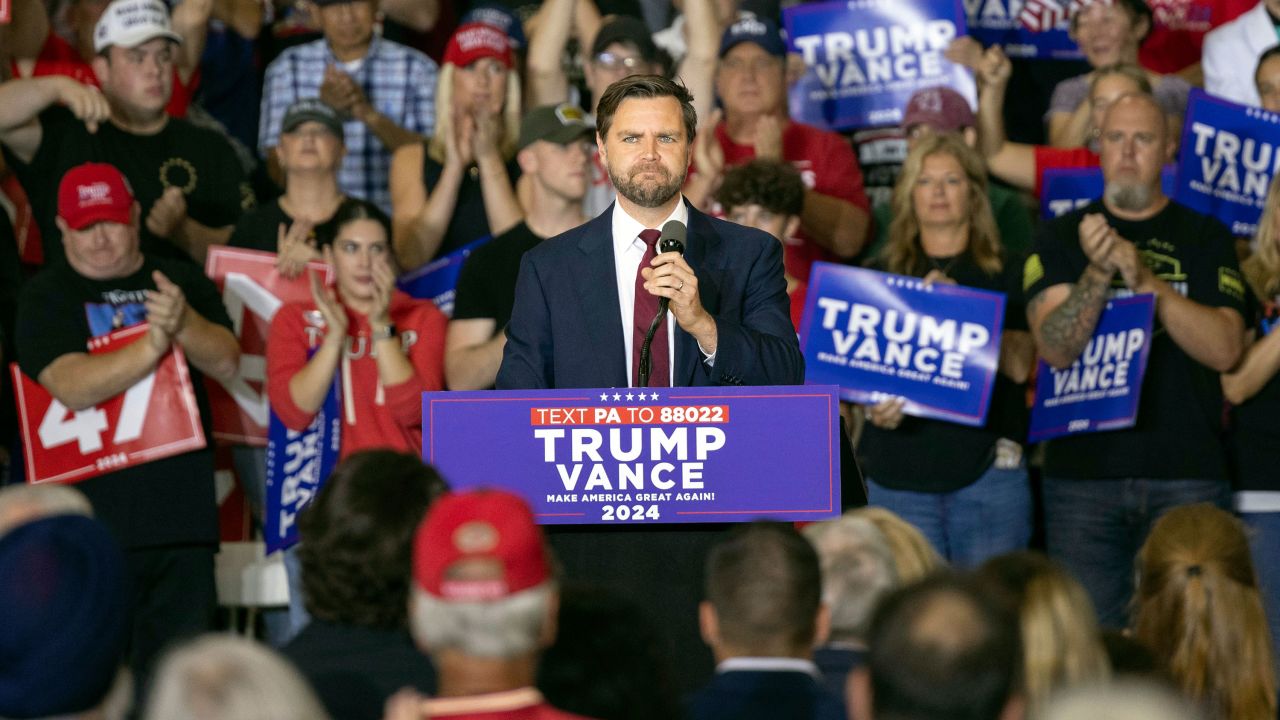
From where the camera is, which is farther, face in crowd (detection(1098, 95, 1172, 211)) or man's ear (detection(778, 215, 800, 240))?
man's ear (detection(778, 215, 800, 240))

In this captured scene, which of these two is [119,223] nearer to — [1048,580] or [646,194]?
[646,194]

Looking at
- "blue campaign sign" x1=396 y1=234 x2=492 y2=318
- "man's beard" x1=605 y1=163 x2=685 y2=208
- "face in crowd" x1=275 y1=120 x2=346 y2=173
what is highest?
"face in crowd" x1=275 y1=120 x2=346 y2=173

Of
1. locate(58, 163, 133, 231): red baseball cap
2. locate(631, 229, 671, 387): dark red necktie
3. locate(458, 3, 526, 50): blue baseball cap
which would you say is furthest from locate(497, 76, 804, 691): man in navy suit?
locate(458, 3, 526, 50): blue baseball cap

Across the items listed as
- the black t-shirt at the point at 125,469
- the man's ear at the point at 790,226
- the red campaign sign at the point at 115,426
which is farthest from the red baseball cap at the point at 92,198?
the man's ear at the point at 790,226

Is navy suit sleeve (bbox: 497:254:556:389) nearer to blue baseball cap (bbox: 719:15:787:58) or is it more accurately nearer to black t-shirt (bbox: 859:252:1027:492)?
black t-shirt (bbox: 859:252:1027:492)

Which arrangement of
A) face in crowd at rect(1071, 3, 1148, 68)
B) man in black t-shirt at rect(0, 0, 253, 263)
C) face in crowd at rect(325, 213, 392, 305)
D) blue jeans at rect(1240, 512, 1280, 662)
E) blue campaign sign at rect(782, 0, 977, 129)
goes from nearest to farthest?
1. blue jeans at rect(1240, 512, 1280, 662)
2. face in crowd at rect(325, 213, 392, 305)
3. man in black t-shirt at rect(0, 0, 253, 263)
4. blue campaign sign at rect(782, 0, 977, 129)
5. face in crowd at rect(1071, 3, 1148, 68)

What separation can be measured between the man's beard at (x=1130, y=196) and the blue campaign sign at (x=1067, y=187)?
2.88 ft

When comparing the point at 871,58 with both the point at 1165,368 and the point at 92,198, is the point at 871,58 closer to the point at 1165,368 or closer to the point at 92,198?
the point at 1165,368

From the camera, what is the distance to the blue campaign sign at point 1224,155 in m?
7.32

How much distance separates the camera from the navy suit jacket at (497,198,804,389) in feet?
14.2

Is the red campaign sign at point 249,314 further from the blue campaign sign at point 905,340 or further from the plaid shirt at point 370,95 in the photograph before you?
the blue campaign sign at point 905,340

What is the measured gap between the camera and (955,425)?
6.70 meters

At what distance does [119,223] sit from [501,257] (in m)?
1.51

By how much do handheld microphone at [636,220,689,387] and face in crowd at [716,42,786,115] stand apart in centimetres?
399
